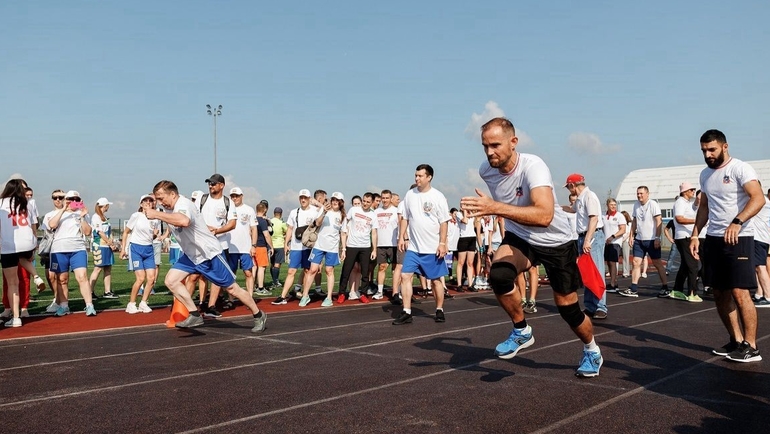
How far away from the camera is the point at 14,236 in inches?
367

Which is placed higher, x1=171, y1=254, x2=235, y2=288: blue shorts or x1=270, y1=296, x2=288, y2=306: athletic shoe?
x1=171, y1=254, x2=235, y2=288: blue shorts

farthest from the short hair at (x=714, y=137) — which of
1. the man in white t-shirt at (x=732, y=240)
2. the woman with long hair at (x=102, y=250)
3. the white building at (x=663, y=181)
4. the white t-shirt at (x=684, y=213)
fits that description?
the white building at (x=663, y=181)

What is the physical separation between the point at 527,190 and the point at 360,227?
26.4 ft

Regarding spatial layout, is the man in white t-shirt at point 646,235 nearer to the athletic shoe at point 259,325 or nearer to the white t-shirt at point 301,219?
the white t-shirt at point 301,219

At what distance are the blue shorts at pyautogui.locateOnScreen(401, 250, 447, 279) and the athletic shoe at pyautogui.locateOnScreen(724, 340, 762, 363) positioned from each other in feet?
14.0

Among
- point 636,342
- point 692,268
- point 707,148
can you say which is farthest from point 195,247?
point 692,268

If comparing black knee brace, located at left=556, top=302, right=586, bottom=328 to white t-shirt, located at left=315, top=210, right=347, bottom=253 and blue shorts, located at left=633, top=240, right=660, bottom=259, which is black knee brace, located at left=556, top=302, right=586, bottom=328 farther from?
blue shorts, located at left=633, top=240, right=660, bottom=259

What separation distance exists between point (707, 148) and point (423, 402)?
3888mm

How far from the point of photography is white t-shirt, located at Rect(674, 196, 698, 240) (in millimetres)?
12305

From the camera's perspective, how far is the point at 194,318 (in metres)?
8.50

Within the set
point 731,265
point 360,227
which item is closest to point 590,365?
point 731,265

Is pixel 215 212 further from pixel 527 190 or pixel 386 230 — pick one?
pixel 527 190

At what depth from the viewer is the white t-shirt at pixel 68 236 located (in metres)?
10.7

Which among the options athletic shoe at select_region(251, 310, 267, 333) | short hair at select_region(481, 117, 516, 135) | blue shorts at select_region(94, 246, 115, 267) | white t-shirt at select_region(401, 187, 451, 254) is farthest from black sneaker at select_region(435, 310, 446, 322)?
blue shorts at select_region(94, 246, 115, 267)
